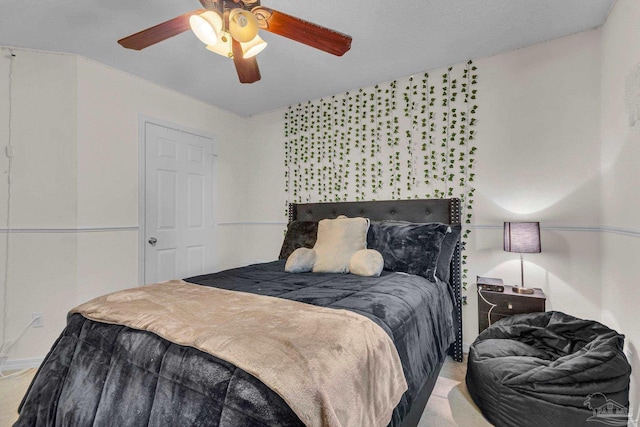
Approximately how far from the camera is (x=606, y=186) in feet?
7.02

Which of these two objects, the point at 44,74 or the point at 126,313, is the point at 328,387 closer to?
the point at 126,313

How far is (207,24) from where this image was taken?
1.51 metres

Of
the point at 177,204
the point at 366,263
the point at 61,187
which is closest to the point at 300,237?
the point at 366,263

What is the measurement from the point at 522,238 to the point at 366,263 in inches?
46.2

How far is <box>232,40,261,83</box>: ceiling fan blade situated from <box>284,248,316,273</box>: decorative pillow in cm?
135

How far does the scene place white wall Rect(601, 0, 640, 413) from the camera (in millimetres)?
1666

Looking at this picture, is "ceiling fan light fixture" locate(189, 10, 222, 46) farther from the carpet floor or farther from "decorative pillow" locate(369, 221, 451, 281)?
the carpet floor

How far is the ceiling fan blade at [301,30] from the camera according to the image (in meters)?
1.55

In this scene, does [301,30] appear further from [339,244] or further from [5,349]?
[5,349]

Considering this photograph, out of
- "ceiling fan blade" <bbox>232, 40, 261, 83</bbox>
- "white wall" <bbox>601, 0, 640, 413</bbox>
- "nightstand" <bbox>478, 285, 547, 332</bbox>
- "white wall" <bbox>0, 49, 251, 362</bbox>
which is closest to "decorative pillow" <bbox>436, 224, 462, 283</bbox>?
"nightstand" <bbox>478, 285, 547, 332</bbox>

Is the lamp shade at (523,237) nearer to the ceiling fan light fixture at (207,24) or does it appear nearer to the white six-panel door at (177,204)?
the ceiling fan light fixture at (207,24)

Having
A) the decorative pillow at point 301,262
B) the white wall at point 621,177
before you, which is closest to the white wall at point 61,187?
the decorative pillow at point 301,262

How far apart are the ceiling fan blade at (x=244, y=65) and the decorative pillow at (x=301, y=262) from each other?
1.35 meters

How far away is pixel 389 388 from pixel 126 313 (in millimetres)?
1143
